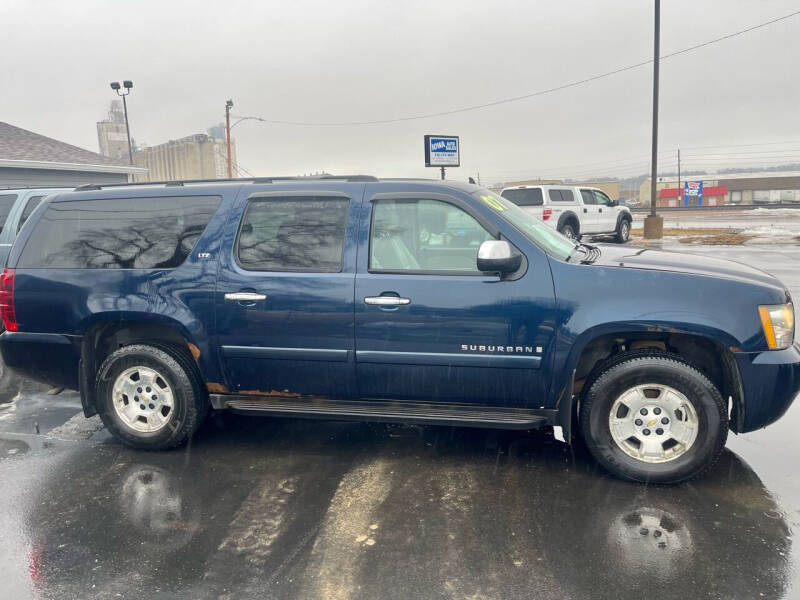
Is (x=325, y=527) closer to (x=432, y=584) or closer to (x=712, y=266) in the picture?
(x=432, y=584)

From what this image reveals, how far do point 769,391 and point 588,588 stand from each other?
1.70 meters

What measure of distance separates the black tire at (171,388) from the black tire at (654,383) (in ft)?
8.61

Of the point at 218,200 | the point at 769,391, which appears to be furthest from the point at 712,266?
the point at 218,200

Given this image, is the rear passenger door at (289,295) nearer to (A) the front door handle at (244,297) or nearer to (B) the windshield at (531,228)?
(A) the front door handle at (244,297)

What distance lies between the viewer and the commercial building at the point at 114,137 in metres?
85.6

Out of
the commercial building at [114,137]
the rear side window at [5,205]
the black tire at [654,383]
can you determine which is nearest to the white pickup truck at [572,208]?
the rear side window at [5,205]

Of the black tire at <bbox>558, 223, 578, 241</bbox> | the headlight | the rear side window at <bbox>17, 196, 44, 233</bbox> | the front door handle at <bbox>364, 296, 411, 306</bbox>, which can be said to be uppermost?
the rear side window at <bbox>17, 196, 44, 233</bbox>

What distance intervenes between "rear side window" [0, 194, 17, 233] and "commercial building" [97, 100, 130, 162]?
75920mm

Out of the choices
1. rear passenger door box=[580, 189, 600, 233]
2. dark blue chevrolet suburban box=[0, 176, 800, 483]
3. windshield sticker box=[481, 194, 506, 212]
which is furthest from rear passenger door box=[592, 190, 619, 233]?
windshield sticker box=[481, 194, 506, 212]

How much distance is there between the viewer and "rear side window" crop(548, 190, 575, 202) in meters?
19.0

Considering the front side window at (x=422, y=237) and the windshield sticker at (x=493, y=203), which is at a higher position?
the windshield sticker at (x=493, y=203)

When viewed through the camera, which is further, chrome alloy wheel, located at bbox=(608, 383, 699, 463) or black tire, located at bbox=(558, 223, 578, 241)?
black tire, located at bbox=(558, 223, 578, 241)

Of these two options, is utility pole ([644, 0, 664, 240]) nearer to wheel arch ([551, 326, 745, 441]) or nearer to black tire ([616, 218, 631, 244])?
black tire ([616, 218, 631, 244])

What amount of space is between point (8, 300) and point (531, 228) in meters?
3.76
